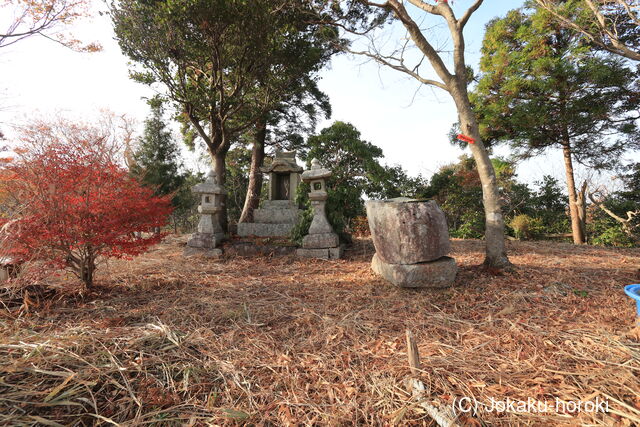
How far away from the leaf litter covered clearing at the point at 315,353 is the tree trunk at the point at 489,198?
1.51 feet

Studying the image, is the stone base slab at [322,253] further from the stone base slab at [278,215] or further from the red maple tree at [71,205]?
the red maple tree at [71,205]

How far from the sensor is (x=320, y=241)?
5.40 meters

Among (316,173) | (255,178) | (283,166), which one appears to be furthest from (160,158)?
(316,173)

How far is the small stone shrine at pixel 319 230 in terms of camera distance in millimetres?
5371

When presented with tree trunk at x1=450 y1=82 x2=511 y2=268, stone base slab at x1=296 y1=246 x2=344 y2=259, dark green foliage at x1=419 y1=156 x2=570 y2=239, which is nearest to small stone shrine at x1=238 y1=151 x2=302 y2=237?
stone base slab at x1=296 y1=246 x2=344 y2=259

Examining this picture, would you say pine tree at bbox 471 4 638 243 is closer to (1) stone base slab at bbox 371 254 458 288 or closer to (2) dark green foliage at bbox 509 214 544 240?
(2) dark green foliage at bbox 509 214 544 240

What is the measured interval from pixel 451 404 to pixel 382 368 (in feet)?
1.39

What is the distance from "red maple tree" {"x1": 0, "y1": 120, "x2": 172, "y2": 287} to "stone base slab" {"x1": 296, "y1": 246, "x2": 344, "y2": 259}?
2.93 m

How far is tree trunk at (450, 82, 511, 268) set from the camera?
11.9 feet

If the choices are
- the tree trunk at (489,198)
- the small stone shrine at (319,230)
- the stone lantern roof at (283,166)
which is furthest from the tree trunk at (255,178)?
the tree trunk at (489,198)

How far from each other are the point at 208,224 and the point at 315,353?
4.90 metres

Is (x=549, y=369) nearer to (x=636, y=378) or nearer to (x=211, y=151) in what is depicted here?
(x=636, y=378)

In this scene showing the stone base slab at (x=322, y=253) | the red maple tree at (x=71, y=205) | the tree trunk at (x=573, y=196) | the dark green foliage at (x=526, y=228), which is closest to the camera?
the red maple tree at (x=71, y=205)

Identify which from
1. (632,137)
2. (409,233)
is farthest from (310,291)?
(632,137)
